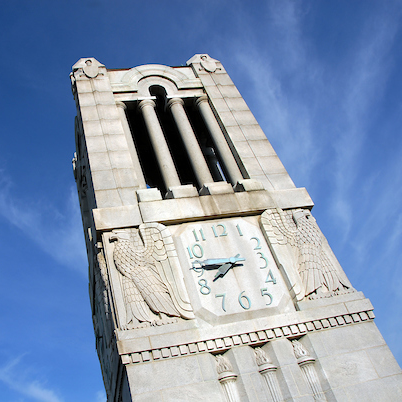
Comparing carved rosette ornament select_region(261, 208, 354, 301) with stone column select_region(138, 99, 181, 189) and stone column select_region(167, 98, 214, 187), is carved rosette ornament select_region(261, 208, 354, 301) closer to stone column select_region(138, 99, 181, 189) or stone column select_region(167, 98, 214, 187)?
stone column select_region(167, 98, 214, 187)

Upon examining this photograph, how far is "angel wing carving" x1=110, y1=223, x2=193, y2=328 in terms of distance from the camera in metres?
10.3

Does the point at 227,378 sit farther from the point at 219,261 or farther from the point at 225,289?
the point at 219,261

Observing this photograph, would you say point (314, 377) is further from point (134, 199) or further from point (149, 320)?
point (134, 199)

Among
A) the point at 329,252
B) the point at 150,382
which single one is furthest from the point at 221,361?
the point at 329,252

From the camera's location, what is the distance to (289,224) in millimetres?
12812

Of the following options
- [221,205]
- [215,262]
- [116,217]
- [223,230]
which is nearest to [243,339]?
[215,262]

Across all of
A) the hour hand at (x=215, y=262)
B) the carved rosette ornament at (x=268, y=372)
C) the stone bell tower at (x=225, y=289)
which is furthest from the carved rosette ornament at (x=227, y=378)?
the hour hand at (x=215, y=262)

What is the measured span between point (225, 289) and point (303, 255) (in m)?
2.39

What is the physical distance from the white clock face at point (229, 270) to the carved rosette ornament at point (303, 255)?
0.27 meters

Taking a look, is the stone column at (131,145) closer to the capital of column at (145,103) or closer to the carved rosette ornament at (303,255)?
the capital of column at (145,103)

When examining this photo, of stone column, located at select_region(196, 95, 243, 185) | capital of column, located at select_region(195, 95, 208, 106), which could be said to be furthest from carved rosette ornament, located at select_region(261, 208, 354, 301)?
capital of column, located at select_region(195, 95, 208, 106)

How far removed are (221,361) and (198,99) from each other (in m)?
10.7

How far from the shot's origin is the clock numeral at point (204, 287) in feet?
35.8

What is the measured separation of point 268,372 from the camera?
9812mm
